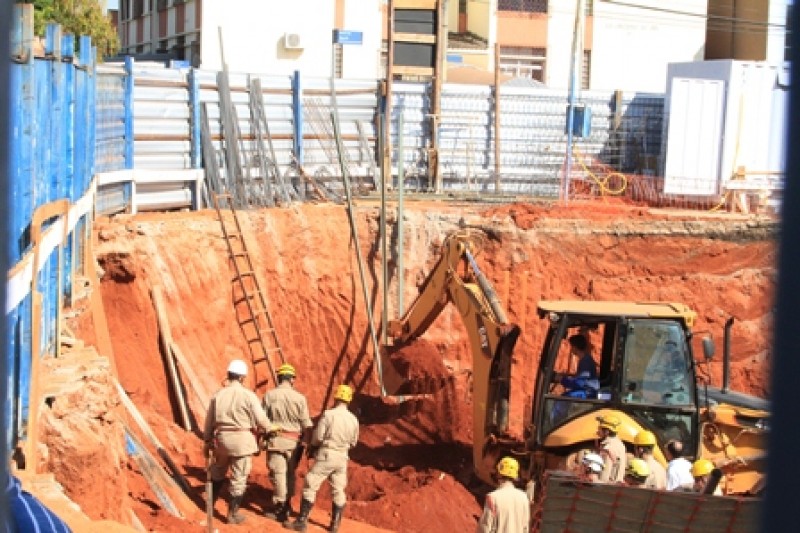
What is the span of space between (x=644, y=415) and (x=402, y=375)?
5.90 metres

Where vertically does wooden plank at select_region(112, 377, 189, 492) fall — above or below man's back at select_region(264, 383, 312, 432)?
below

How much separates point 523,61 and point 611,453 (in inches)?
1126

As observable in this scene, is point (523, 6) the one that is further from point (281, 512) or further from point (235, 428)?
point (235, 428)

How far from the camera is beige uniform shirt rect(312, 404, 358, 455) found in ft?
39.7

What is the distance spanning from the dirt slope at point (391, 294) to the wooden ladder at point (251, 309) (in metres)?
0.20

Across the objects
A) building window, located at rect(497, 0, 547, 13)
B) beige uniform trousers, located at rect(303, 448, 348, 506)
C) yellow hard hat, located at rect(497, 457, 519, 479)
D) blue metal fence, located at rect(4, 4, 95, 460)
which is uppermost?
building window, located at rect(497, 0, 547, 13)

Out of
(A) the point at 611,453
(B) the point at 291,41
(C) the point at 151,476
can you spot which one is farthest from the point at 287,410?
(B) the point at 291,41

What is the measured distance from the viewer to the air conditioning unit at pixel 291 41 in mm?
31500

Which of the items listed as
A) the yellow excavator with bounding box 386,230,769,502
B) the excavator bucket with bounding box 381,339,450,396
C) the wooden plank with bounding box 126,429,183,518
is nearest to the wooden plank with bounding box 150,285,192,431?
the excavator bucket with bounding box 381,339,450,396

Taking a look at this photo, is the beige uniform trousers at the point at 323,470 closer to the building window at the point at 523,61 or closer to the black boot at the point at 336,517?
the black boot at the point at 336,517

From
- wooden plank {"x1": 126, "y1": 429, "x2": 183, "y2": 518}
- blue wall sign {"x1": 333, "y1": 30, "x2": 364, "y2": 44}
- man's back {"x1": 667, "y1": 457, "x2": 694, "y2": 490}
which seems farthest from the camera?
blue wall sign {"x1": 333, "y1": 30, "x2": 364, "y2": 44}

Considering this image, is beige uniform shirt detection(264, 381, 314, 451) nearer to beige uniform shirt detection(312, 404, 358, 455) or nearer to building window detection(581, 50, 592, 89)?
beige uniform shirt detection(312, 404, 358, 455)

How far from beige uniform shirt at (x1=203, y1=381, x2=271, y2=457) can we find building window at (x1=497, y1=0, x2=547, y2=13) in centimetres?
2720

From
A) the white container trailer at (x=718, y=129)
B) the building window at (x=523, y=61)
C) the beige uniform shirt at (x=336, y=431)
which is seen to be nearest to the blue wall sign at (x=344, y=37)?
the white container trailer at (x=718, y=129)
